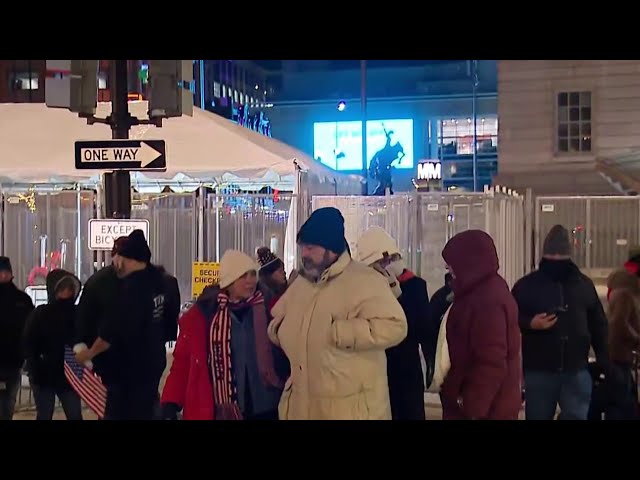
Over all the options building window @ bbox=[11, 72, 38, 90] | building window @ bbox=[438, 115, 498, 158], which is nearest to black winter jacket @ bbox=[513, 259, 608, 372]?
building window @ bbox=[11, 72, 38, 90]

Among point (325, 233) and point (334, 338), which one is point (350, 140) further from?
point (334, 338)

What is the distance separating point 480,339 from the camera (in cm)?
502

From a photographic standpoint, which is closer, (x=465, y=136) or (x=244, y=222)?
(x=244, y=222)

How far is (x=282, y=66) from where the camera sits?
5991cm

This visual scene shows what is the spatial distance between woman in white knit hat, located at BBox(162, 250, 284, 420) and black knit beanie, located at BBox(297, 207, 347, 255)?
33.0 inches

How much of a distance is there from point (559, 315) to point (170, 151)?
7.20 metres

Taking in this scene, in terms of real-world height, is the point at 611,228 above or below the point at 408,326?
above

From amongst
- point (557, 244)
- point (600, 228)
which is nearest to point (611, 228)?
point (600, 228)

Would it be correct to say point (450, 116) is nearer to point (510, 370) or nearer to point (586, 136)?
point (586, 136)

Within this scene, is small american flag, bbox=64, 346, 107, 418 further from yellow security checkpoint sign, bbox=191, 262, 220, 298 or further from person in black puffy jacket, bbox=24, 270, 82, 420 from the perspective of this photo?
yellow security checkpoint sign, bbox=191, 262, 220, 298

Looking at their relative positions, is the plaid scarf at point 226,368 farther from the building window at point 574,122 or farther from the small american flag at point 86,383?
the building window at point 574,122

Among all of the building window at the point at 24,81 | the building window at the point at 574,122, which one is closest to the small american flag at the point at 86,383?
the building window at the point at 574,122

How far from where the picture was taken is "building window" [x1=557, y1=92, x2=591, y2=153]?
29.2m

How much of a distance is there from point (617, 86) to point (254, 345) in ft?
83.8
